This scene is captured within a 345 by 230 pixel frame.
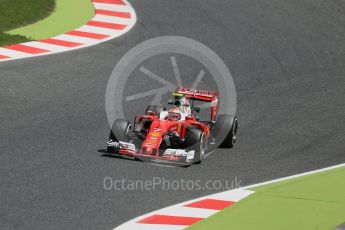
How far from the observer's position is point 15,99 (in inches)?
692

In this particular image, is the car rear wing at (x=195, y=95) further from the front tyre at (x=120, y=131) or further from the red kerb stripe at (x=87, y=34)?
the red kerb stripe at (x=87, y=34)

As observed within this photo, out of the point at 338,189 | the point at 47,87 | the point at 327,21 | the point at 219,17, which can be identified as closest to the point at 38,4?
the point at 219,17

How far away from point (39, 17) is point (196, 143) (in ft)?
34.5

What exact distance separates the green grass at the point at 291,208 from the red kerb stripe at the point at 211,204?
0.15m

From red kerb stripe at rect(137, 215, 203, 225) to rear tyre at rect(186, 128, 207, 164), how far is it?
2618 mm

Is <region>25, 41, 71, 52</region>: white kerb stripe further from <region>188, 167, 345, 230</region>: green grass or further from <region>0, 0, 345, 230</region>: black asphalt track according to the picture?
<region>188, 167, 345, 230</region>: green grass

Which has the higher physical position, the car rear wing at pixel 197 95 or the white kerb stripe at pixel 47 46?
the white kerb stripe at pixel 47 46

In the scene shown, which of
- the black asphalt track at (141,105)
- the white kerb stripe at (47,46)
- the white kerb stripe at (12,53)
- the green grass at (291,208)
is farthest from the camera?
the white kerb stripe at (47,46)

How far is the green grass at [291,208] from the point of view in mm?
11555

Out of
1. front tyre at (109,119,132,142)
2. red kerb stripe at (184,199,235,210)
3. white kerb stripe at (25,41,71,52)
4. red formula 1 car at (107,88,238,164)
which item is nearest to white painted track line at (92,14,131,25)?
white kerb stripe at (25,41,71,52)

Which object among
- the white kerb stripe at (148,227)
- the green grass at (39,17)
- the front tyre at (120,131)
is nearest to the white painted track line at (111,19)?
the green grass at (39,17)

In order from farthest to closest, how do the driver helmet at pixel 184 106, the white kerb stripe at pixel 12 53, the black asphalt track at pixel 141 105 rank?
the white kerb stripe at pixel 12 53 < the driver helmet at pixel 184 106 < the black asphalt track at pixel 141 105

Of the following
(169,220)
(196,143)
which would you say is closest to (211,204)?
(169,220)

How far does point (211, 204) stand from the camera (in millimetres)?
12500
